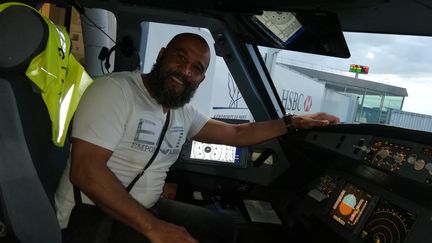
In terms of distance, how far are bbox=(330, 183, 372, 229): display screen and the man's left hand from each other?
311 millimetres

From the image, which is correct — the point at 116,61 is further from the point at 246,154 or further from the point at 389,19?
the point at 389,19

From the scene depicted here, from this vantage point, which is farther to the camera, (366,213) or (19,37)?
(366,213)

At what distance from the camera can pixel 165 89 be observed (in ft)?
4.80

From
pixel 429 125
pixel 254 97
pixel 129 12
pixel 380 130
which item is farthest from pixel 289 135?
pixel 129 12

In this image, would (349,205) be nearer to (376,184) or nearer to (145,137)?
(376,184)

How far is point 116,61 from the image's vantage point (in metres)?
1.95

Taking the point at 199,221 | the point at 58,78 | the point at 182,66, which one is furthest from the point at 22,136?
the point at 199,221

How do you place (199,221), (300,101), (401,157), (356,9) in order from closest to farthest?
(401,157), (356,9), (199,221), (300,101)

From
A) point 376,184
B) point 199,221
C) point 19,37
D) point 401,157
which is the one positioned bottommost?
point 199,221

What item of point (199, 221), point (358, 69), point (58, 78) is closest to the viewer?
point (58, 78)

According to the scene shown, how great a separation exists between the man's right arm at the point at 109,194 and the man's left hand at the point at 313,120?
0.88 meters

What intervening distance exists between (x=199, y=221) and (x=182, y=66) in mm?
741

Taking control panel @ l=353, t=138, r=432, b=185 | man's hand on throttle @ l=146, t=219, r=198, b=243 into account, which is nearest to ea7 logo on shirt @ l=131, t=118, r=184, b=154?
man's hand on throttle @ l=146, t=219, r=198, b=243

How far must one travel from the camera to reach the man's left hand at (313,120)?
1.75 m
